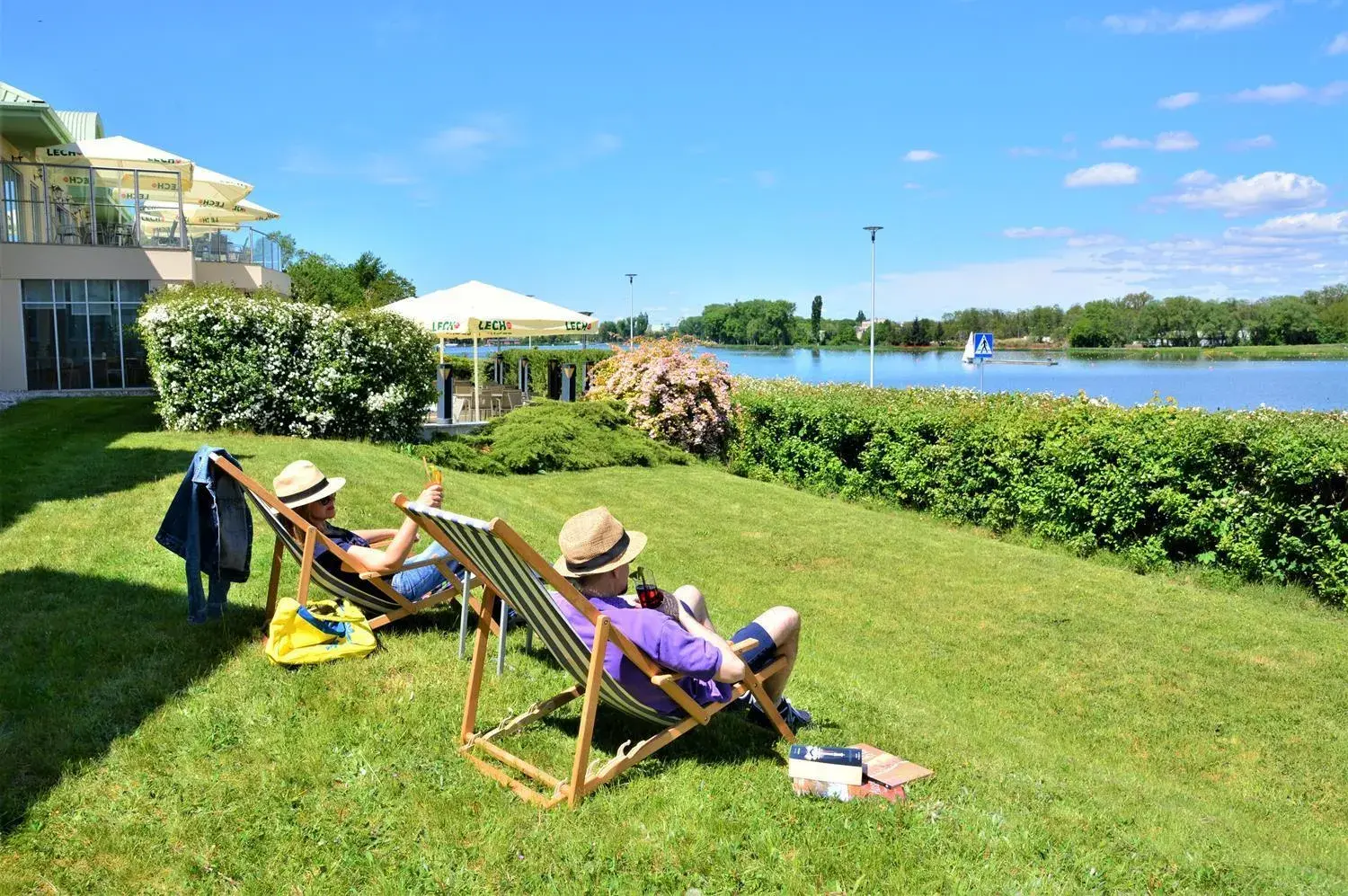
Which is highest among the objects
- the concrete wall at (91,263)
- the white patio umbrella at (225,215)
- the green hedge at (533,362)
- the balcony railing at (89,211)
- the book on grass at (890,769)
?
the white patio umbrella at (225,215)

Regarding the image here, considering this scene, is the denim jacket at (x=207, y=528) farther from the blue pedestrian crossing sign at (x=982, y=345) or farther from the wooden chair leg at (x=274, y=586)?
the blue pedestrian crossing sign at (x=982, y=345)

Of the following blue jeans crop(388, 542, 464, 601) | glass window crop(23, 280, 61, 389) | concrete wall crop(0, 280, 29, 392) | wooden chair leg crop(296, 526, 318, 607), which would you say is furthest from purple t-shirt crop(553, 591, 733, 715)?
concrete wall crop(0, 280, 29, 392)

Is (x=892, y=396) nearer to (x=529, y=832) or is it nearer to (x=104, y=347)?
(x=529, y=832)

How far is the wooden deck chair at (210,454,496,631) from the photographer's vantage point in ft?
15.7

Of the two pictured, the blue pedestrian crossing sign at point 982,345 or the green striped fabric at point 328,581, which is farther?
the blue pedestrian crossing sign at point 982,345

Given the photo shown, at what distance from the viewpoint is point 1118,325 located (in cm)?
6106

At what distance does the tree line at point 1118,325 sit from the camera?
1929 inches

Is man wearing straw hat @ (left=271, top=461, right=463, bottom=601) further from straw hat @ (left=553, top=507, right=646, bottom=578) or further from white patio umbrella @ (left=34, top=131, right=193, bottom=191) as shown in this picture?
white patio umbrella @ (left=34, top=131, right=193, bottom=191)

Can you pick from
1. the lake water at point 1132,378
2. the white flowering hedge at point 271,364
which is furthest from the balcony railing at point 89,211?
the lake water at point 1132,378

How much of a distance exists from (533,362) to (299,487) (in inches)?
941

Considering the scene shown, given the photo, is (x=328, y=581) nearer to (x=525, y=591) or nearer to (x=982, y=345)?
(x=525, y=591)

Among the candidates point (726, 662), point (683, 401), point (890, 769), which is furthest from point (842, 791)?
point (683, 401)

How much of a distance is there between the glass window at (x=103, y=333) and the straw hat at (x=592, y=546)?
776 inches

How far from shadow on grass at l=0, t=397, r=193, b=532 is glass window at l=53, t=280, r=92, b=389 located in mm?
4263
